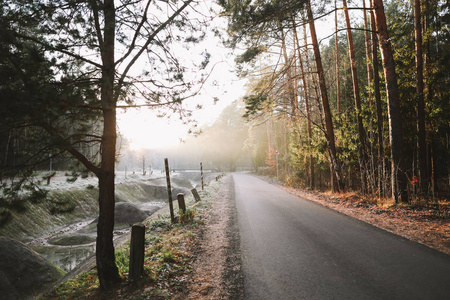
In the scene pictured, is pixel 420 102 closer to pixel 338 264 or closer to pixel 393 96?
pixel 393 96

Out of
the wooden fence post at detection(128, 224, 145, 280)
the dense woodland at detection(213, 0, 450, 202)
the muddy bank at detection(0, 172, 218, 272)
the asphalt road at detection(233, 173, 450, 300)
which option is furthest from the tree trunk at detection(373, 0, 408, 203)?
the muddy bank at detection(0, 172, 218, 272)

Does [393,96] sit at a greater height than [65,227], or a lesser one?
greater

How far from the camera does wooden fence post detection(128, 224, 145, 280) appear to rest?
408 centimetres

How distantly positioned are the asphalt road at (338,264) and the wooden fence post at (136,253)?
1844 millimetres

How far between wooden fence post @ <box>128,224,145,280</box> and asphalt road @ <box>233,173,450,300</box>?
6.05ft

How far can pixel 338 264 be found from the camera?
4117mm

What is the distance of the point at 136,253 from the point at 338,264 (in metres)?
3.57

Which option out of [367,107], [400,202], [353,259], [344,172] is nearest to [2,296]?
[353,259]

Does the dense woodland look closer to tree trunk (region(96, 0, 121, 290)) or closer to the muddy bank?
tree trunk (region(96, 0, 121, 290))

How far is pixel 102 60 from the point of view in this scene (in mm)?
4027

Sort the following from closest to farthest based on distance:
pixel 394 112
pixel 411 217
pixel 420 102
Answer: pixel 411 217 → pixel 394 112 → pixel 420 102

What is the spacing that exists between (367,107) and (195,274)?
1029 cm

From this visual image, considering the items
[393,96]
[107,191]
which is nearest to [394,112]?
[393,96]

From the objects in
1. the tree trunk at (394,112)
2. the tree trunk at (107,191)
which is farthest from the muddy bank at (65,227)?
the tree trunk at (394,112)
